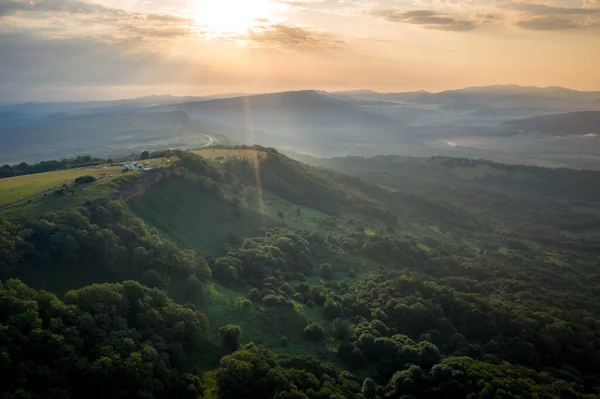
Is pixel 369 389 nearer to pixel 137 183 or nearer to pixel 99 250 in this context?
pixel 99 250

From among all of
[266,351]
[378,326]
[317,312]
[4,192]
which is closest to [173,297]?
[266,351]

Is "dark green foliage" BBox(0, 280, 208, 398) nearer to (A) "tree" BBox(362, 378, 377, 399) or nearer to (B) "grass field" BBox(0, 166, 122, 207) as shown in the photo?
(A) "tree" BBox(362, 378, 377, 399)

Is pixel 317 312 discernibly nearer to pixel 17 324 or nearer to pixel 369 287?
pixel 369 287

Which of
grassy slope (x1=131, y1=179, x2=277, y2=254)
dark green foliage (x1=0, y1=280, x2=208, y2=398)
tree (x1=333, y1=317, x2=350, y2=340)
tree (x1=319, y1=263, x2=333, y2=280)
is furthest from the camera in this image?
tree (x1=319, y1=263, x2=333, y2=280)

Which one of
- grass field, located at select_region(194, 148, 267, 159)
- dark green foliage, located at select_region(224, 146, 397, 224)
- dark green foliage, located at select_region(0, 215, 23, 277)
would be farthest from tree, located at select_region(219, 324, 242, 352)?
grass field, located at select_region(194, 148, 267, 159)

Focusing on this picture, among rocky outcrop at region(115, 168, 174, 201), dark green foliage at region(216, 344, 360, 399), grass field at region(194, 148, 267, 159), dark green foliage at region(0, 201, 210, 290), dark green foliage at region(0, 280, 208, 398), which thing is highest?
grass field at region(194, 148, 267, 159)

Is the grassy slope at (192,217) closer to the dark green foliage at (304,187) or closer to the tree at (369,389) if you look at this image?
the dark green foliage at (304,187)
